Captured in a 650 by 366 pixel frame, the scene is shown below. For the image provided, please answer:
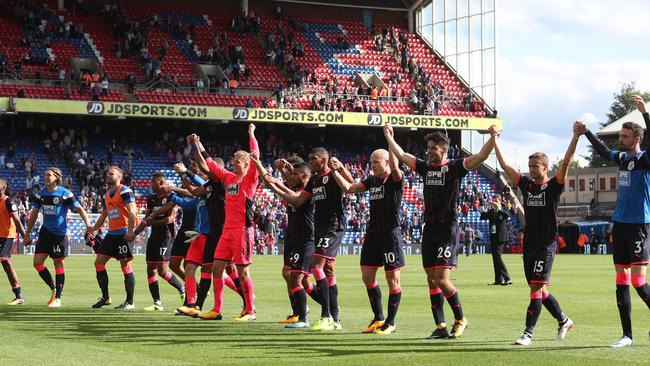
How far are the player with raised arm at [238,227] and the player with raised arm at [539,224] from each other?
4.17 m

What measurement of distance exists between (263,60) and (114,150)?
11.5m

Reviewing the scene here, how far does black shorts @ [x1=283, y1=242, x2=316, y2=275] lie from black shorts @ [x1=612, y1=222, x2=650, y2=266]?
4.29 metres

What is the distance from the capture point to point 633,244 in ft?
37.8

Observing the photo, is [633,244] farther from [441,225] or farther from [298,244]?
[298,244]

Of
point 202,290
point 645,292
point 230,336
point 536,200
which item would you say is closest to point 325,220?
point 230,336

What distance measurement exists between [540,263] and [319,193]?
3.50m

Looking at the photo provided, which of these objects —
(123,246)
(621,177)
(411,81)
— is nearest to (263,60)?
(411,81)

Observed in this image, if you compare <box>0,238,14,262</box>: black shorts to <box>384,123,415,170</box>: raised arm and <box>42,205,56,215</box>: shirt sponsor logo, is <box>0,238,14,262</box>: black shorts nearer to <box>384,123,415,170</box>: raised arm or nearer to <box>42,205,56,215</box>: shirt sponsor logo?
<box>42,205,56,215</box>: shirt sponsor logo

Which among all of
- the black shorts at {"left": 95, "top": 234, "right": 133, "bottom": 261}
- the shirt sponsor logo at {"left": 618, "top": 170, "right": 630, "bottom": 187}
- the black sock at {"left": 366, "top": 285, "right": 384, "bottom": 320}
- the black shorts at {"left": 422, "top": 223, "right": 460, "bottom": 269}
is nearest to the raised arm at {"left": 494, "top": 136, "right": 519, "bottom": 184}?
the black shorts at {"left": 422, "top": 223, "right": 460, "bottom": 269}

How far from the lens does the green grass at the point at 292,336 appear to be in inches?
412

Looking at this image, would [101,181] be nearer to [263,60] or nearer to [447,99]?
[263,60]

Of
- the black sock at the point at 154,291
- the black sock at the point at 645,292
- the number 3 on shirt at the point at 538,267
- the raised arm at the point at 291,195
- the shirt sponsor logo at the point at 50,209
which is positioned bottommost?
the black sock at the point at 154,291

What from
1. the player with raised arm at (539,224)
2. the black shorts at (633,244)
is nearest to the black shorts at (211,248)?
the player with raised arm at (539,224)

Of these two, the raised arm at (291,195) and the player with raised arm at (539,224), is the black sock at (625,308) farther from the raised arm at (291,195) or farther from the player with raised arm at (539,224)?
the raised arm at (291,195)
